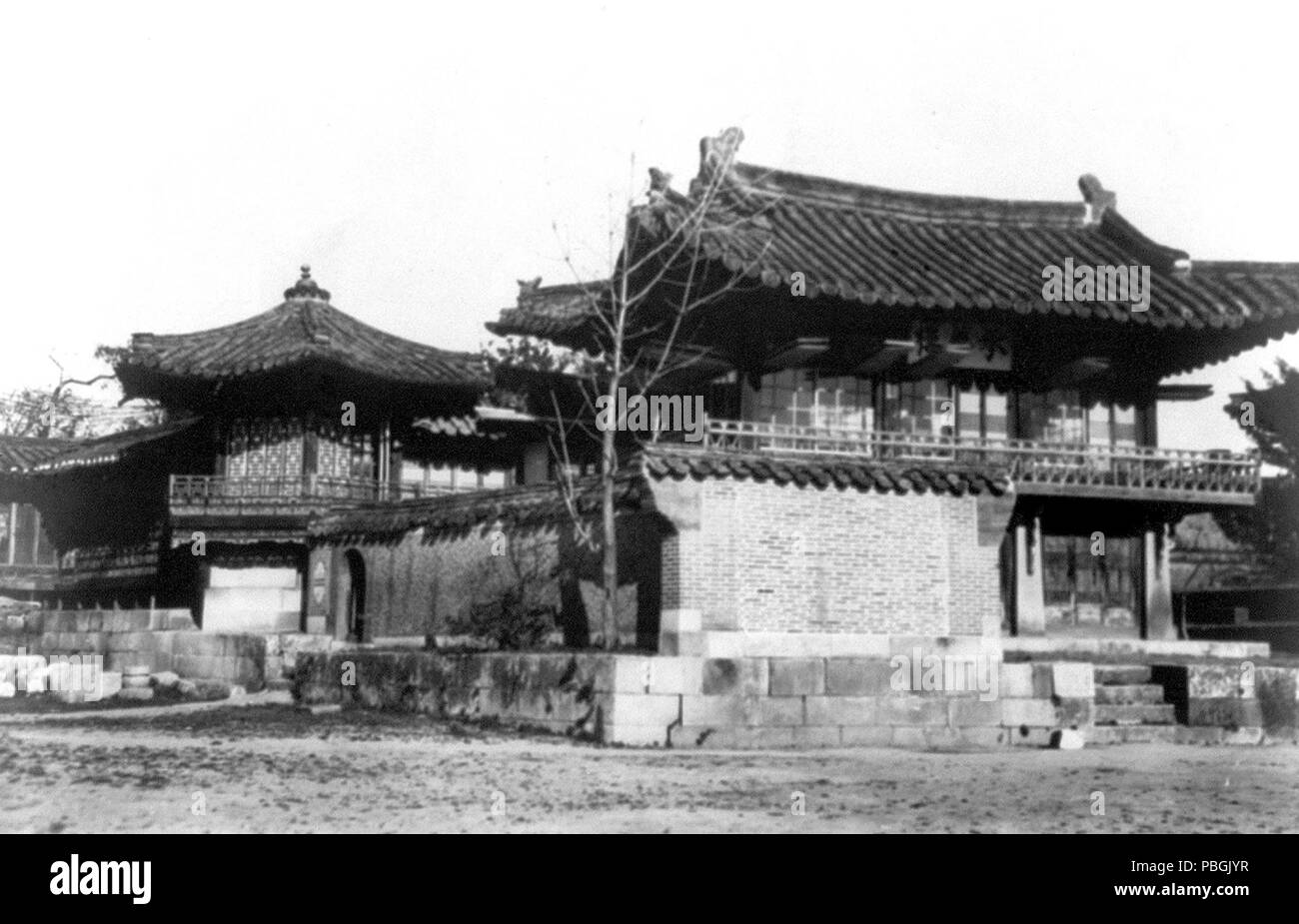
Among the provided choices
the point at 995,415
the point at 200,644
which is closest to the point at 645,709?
the point at 995,415

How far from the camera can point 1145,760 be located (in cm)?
1598

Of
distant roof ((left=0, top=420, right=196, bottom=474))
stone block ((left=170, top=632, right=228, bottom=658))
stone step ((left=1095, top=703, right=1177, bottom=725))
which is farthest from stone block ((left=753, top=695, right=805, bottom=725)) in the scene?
distant roof ((left=0, top=420, right=196, bottom=474))

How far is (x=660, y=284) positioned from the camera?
73.4ft

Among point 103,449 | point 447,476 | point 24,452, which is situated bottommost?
point 447,476

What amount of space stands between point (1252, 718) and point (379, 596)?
14.5m

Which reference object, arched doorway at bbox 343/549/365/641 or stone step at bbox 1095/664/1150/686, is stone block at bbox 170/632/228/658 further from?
stone step at bbox 1095/664/1150/686

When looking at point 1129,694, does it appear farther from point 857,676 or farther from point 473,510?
point 473,510

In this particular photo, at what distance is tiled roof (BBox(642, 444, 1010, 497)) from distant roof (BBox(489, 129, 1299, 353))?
2785mm

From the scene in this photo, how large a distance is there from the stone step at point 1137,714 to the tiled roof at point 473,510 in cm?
657

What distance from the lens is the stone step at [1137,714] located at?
18.6m

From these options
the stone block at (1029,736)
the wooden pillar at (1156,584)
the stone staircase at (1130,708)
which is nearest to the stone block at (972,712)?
the stone block at (1029,736)

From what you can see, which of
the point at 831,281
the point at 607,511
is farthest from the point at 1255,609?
the point at 607,511

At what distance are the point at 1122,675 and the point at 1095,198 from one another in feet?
31.5
